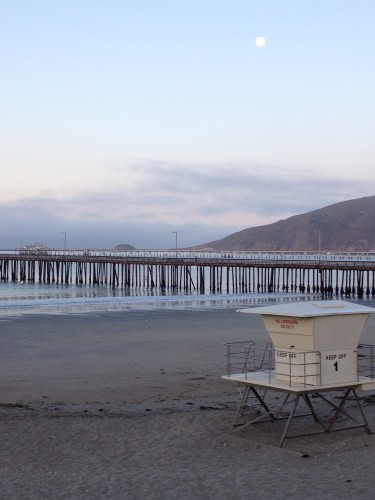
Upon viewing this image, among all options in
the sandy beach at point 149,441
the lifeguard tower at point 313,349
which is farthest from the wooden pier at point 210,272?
the lifeguard tower at point 313,349

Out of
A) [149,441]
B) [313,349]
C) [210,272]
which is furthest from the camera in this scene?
[210,272]

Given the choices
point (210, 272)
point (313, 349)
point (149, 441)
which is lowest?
point (149, 441)

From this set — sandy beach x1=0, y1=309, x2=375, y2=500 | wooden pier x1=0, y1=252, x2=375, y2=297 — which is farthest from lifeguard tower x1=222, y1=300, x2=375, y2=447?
wooden pier x1=0, y1=252, x2=375, y2=297

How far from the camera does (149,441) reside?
1067cm

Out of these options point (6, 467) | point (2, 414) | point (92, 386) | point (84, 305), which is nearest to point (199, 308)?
point (84, 305)

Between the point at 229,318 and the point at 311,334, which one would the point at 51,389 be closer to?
the point at 311,334

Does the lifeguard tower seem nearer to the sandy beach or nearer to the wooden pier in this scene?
the sandy beach

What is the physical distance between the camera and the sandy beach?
341 inches

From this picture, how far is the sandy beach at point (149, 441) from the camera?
867 centimetres

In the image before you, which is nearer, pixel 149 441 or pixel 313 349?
pixel 313 349

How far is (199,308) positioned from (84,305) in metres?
7.11

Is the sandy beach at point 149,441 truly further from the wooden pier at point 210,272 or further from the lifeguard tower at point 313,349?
the wooden pier at point 210,272

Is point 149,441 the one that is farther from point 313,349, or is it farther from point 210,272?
point 210,272

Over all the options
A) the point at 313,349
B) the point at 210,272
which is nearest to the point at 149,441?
the point at 313,349
